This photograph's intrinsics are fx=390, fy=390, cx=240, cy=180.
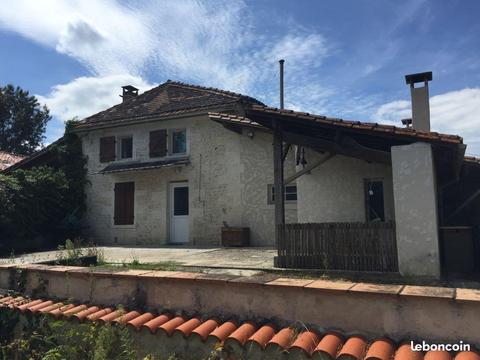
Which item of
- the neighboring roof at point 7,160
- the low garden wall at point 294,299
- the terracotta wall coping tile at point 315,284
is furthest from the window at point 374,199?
the neighboring roof at point 7,160

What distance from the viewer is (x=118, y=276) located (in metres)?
4.09

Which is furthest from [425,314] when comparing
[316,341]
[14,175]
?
[14,175]

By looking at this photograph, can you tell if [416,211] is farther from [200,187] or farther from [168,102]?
[168,102]

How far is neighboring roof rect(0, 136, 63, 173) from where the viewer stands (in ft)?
53.3

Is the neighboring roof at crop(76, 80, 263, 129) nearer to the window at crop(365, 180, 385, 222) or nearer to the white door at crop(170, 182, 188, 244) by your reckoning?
Answer: the white door at crop(170, 182, 188, 244)

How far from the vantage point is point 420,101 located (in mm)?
11297

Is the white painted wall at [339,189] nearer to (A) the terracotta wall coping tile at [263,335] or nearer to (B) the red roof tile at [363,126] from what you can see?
(B) the red roof tile at [363,126]

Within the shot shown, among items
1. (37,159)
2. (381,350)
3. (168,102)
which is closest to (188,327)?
(381,350)

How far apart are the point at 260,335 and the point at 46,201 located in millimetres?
13410

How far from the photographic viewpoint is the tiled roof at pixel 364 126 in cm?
608

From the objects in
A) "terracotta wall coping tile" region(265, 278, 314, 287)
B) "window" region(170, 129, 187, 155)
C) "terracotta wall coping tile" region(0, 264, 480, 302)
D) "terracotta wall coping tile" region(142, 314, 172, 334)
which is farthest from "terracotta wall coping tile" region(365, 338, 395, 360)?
"window" region(170, 129, 187, 155)

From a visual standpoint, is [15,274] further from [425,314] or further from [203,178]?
[203,178]

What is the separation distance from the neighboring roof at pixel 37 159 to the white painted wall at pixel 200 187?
1866mm

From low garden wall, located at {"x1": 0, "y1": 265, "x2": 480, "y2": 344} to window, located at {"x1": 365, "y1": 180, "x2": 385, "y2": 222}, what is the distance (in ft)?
21.5
